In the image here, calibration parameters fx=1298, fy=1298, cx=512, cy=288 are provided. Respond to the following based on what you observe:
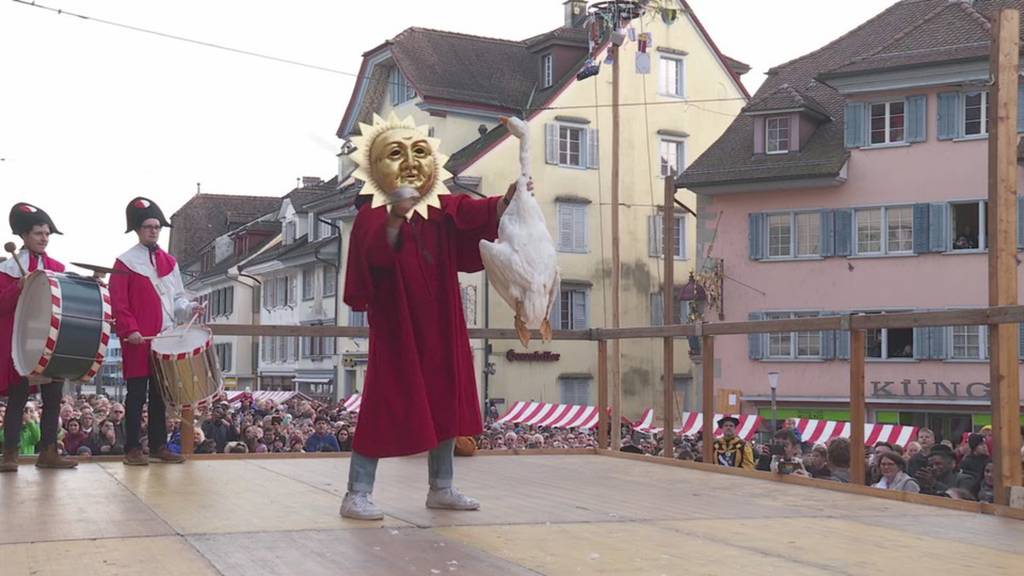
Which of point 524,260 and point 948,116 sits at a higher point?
point 948,116

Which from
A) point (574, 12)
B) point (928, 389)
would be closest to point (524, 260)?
point (928, 389)

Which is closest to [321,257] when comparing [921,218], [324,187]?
[324,187]

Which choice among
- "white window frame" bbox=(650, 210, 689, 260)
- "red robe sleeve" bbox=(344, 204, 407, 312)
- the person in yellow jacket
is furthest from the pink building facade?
"red robe sleeve" bbox=(344, 204, 407, 312)

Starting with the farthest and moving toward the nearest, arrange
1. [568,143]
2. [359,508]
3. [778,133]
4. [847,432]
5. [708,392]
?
[568,143]
[778,133]
[847,432]
[708,392]
[359,508]

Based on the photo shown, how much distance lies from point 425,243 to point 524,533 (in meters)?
1.40

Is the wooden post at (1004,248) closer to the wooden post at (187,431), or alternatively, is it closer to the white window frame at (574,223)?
the wooden post at (187,431)

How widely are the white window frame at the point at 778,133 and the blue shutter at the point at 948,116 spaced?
12.4 ft

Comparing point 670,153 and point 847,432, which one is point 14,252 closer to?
point 847,432

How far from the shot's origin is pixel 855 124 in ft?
101

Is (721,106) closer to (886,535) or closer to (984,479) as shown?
(984,479)

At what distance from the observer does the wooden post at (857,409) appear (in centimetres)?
713

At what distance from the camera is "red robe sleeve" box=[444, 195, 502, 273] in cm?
578

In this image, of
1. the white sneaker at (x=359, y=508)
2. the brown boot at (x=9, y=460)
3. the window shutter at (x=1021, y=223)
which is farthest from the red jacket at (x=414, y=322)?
the window shutter at (x=1021, y=223)

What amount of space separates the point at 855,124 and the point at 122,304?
2536 centimetres
